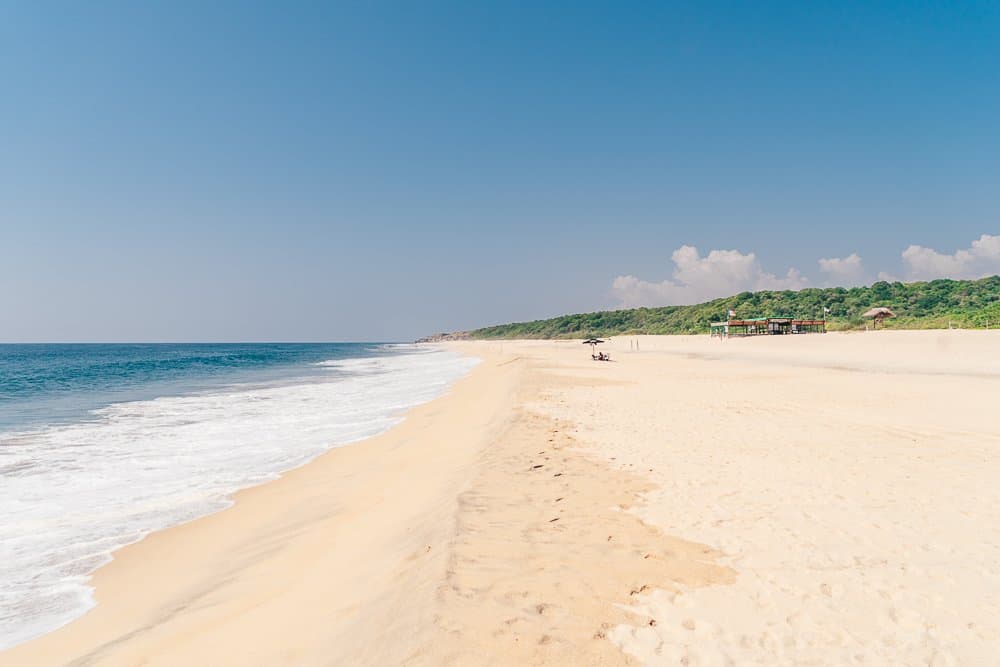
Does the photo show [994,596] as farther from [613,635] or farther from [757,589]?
[613,635]

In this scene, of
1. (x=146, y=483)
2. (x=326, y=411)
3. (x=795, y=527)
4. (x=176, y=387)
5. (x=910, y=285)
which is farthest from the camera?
(x=910, y=285)

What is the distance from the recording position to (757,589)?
498cm

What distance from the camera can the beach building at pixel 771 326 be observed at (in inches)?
2621

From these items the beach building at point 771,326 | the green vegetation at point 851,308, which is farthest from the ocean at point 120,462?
the green vegetation at point 851,308

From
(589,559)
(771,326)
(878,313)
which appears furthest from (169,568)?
(771,326)

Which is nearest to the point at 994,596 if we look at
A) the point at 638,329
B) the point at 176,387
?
the point at 176,387

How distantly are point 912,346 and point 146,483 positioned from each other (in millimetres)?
47567

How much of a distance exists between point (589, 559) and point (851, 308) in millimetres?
103765

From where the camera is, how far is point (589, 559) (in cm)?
557

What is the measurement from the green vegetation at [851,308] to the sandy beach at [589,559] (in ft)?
184

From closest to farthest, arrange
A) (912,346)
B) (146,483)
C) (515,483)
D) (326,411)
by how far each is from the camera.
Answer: (515,483) < (146,483) < (326,411) < (912,346)

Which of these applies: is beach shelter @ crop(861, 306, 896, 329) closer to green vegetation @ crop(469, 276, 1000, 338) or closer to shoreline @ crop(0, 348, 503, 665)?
green vegetation @ crop(469, 276, 1000, 338)

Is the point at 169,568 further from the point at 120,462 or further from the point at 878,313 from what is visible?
the point at 878,313

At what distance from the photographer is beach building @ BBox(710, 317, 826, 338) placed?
218ft
